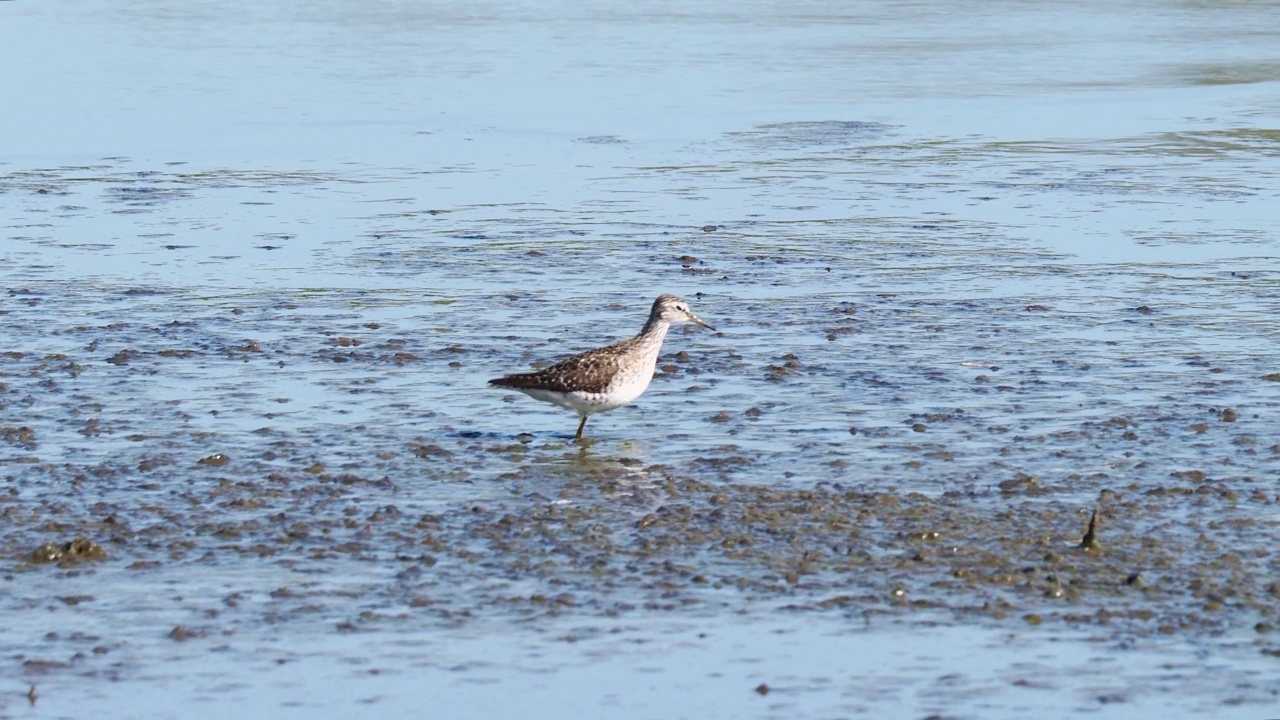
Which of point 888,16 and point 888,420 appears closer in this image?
point 888,420

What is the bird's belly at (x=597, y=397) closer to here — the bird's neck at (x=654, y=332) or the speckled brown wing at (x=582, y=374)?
the speckled brown wing at (x=582, y=374)

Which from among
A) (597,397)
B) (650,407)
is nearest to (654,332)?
(650,407)

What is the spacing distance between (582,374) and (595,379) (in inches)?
3.5

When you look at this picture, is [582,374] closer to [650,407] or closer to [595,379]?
[595,379]

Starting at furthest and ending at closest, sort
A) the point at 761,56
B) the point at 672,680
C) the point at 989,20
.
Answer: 1. the point at 989,20
2. the point at 761,56
3. the point at 672,680

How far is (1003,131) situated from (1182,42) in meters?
11.3

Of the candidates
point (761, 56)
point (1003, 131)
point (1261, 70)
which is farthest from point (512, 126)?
point (1261, 70)

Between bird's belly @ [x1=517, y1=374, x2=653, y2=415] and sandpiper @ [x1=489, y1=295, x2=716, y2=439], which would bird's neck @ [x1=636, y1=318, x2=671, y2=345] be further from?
bird's belly @ [x1=517, y1=374, x2=653, y2=415]

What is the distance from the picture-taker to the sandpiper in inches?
455

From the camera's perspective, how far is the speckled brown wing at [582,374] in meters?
11.5

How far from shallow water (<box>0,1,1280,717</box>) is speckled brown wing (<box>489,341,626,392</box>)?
375mm

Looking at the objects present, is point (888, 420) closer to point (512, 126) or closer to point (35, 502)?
point (35, 502)

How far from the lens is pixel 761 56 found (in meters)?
32.8

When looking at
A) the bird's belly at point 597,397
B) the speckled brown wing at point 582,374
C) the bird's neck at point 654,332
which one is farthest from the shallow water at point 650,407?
the bird's neck at point 654,332
